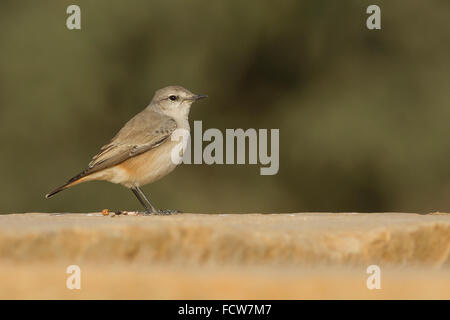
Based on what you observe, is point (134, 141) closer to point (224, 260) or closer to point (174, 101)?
point (174, 101)

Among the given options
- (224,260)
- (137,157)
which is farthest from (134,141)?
(224,260)

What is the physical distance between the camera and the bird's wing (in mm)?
5035

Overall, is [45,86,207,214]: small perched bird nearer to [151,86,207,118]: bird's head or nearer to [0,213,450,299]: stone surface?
[151,86,207,118]: bird's head

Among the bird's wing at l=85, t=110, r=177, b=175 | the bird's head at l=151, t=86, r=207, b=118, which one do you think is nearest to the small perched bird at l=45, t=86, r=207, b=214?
the bird's wing at l=85, t=110, r=177, b=175

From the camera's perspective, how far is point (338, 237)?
2074 mm

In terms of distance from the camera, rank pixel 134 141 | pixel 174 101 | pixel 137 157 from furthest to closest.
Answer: pixel 174 101
pixel 134 141
pixel 137 157

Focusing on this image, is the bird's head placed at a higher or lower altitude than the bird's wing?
higher

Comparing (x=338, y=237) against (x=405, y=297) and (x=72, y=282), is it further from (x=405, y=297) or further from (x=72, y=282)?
(x=72, y=282)

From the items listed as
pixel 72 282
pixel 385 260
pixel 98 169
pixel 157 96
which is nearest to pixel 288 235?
pixel 385 260

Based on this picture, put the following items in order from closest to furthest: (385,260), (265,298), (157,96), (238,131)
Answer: (265,298)
(385,260)
(157,96)
(238,131)

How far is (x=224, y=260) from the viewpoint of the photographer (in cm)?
191

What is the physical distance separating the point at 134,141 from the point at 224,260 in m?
3.34

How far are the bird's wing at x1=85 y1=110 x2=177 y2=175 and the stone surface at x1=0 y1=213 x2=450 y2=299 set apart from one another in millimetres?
2776

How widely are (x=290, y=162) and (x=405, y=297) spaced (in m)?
7.48
